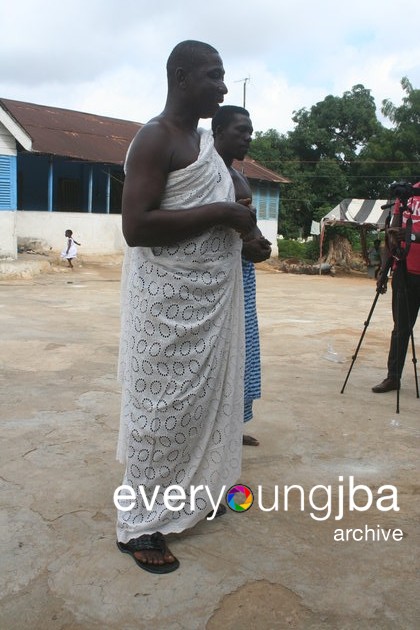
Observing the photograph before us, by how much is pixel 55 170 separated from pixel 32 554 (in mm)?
17509

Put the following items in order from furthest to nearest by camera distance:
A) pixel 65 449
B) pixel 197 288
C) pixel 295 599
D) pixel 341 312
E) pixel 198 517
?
pixel 341 312 → pixel 65 449 → pixel 198 517 → pixel 197 288 → pixel 295 599

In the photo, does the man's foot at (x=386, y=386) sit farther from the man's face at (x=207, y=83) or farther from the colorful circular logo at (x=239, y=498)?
the man's face at (x=207, y=83)

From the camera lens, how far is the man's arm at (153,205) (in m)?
1.96

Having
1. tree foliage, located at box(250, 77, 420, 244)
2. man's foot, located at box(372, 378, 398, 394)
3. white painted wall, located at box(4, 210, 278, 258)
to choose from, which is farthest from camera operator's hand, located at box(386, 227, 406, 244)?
tree foliage, located at box(250, 77, 420, 244)

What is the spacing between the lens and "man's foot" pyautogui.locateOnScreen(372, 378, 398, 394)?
437cm

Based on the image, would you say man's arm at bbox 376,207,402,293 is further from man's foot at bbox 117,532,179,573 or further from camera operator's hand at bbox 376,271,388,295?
man's foot at bbox 117,532,179,573

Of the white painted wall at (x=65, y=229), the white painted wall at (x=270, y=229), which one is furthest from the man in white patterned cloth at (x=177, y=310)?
the white painted wall at (x=270, y=229)

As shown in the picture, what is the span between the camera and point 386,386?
438 cm

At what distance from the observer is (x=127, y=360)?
7.07ft

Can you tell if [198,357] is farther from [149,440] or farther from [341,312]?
[341,312]

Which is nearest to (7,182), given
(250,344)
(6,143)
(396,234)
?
(6,143)

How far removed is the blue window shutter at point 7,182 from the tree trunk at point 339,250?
10.5 meters

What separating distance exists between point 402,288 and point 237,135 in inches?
80.6

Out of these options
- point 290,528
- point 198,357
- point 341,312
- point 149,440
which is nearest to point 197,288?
point 198,357
